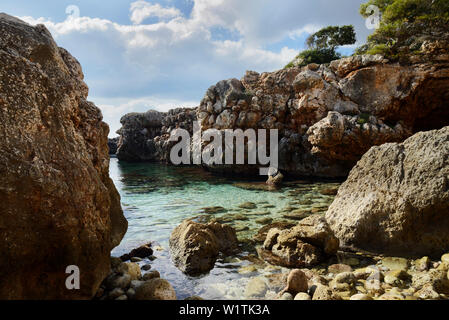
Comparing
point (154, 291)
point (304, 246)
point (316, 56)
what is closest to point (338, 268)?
point (304, 246)

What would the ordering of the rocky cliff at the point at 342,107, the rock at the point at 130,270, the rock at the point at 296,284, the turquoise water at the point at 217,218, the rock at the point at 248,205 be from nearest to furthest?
1. the rock at the point at 296,284
2. the rock at the point at 130,270
3. the turquoise water at the point at 217,218
4. the rock at the point at 248,205
5. the rocky cliff at the point at 342,107

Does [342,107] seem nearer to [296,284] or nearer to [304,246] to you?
[304,246]

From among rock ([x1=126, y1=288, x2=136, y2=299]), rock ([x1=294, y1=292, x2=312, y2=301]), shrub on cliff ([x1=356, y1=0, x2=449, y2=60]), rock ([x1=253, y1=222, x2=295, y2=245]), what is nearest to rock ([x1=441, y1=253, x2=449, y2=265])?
rock ([x1=294, y1=292, x2=312, y2=301])

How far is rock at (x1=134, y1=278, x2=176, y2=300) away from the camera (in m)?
4.82

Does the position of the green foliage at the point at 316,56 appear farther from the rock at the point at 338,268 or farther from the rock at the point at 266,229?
the rock at the point at 338,268

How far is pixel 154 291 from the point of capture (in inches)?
192

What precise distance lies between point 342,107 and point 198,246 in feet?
80.3

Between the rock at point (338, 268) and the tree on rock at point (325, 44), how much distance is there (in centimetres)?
3375

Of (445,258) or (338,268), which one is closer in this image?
(445,258)

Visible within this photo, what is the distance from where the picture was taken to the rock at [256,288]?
223 inches

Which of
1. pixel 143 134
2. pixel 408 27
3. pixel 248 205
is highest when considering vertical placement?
pixel 408 27

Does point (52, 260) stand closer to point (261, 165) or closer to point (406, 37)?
point (261, 165)

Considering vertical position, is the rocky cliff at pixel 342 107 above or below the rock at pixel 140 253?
above

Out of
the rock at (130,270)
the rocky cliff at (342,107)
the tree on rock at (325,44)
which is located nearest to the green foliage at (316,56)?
the tree on rock at (325,44)
